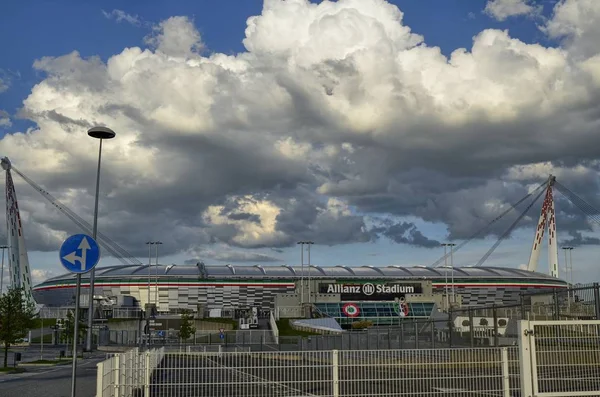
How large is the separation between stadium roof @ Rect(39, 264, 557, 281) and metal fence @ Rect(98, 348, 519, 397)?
13675 centimetres

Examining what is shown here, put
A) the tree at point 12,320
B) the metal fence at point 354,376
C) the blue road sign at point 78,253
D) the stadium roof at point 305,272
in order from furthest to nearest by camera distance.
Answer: the stadium roof at point 305,272 < the tree at point 12,320 < the blue road sign at point 78,253 < the metal fence at point 354,376

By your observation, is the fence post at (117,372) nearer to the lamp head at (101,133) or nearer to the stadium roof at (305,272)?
the lamp head at (101,133)

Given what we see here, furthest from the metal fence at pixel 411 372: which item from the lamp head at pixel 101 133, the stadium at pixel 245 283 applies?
the stadium at pixel 245 283

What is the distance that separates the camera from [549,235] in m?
170

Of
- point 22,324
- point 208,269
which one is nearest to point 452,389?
point 22,324

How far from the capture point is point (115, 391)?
13047 millimetres

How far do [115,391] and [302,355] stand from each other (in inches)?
150

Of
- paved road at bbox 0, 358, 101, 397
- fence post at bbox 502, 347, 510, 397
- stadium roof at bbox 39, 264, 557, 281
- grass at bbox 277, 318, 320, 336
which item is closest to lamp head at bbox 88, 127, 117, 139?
paved road at bbox 0, 358, 101, 397

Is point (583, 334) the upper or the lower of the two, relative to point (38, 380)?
upper

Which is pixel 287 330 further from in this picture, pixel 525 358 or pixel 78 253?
pixel 525 358

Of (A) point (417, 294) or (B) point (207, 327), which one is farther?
(A) point (417, 294)

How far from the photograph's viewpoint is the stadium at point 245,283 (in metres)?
149

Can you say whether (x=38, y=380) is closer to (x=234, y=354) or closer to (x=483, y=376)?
(x=234, y=354)

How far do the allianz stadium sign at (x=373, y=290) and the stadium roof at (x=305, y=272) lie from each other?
3310 cm
